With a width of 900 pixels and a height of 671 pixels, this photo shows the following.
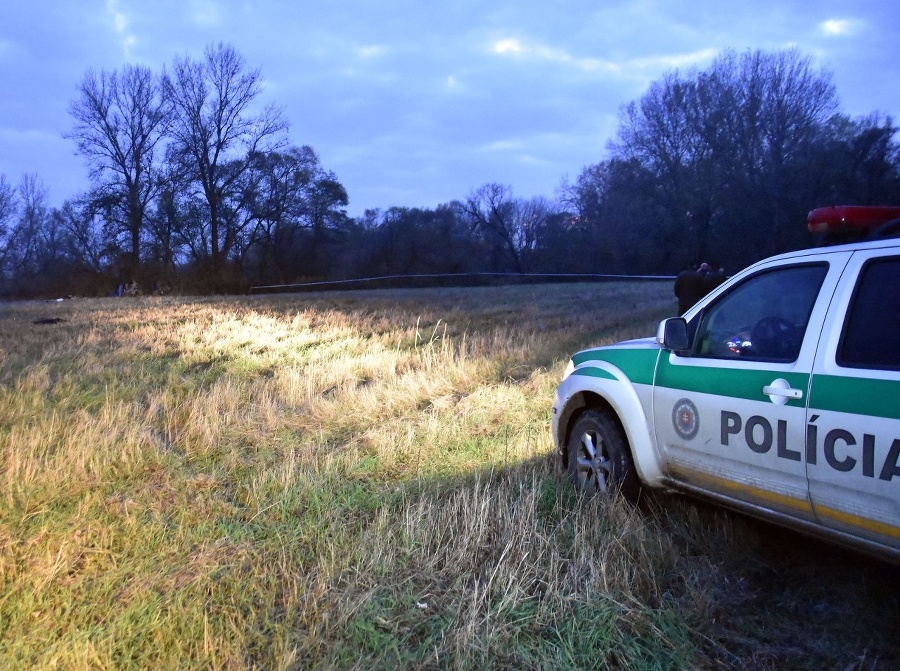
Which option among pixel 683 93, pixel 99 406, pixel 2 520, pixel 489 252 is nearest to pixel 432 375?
pixel 99 406

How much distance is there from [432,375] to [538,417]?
8.01 ft

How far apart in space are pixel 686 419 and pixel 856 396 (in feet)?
3.57

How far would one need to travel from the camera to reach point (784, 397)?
11.7 ft

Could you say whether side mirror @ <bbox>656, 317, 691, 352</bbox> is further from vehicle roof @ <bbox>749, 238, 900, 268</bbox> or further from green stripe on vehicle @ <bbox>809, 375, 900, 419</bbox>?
green stripe on vehicle @ <bbox>809, 375, 900, 419</bbox>

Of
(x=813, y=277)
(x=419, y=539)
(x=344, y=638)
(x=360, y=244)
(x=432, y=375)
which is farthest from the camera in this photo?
(x=360, y=244)

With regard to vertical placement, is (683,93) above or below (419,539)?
above

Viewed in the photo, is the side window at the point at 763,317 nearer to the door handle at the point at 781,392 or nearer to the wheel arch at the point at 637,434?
the door handle at the point at 781,392

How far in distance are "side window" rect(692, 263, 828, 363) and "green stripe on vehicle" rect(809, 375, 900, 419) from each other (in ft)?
0.97

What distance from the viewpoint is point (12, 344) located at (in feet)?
42.3

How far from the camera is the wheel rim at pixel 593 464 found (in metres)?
4.88

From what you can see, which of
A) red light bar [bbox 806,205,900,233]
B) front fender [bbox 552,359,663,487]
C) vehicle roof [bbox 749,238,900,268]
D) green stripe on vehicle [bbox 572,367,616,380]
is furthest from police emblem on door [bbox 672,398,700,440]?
red light bar [bbox 806,205,900,233]

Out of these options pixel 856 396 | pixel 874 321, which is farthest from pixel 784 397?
pixel 874 321

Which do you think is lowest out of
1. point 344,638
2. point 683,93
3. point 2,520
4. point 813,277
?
point 344,638

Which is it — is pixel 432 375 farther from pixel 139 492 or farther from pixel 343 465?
pixel 139 492
